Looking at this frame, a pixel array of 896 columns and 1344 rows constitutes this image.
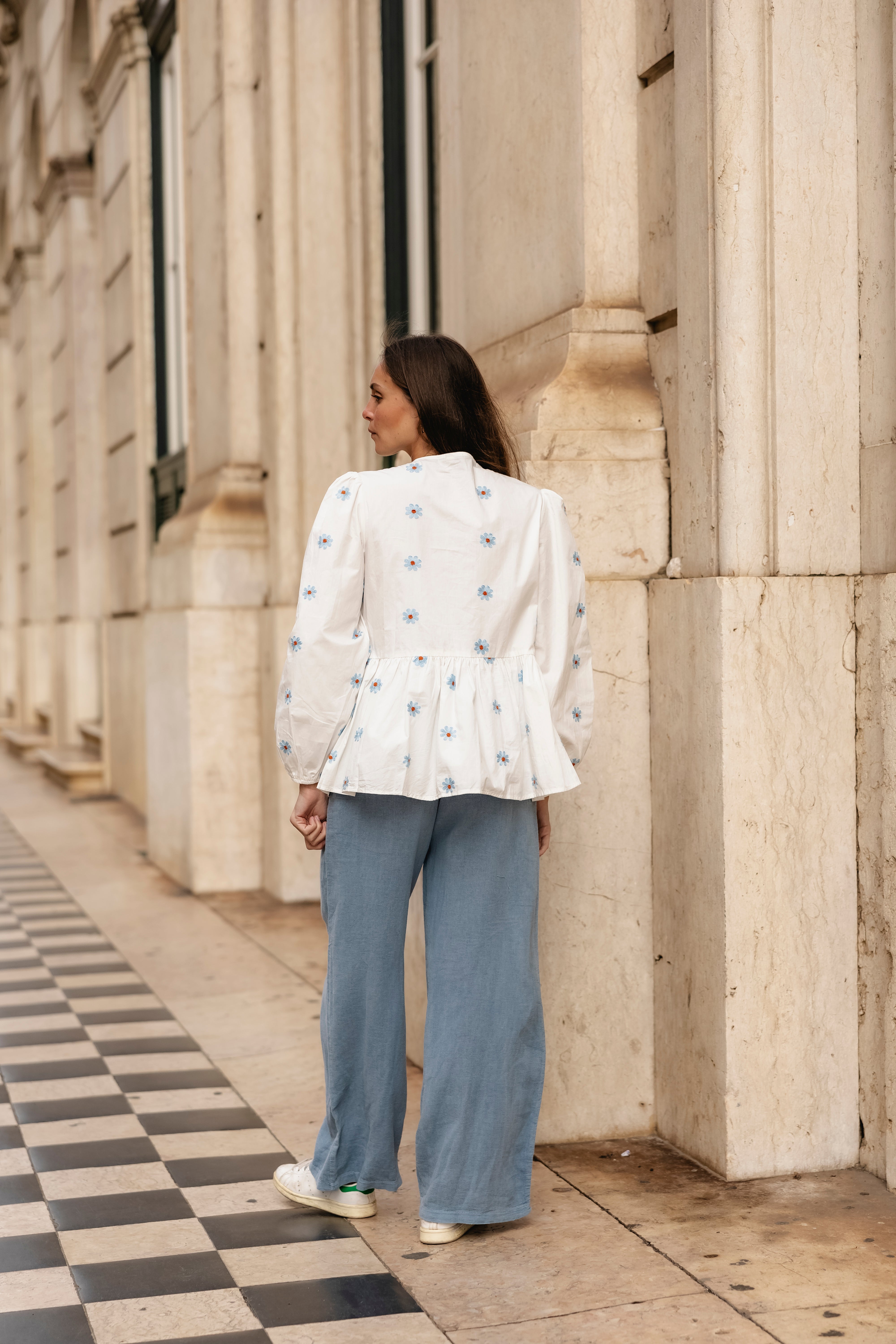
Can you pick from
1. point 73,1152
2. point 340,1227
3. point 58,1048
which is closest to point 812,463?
point 340,1227

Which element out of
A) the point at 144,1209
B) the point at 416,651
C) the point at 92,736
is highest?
the point at 416,651

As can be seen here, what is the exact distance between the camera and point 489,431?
11.0 ft

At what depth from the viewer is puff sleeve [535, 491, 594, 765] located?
3.32m

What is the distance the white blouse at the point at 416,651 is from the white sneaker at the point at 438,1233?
90 centimetres

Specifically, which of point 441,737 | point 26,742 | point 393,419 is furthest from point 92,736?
point 441,737

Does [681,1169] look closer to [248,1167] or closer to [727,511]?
[248,1167]

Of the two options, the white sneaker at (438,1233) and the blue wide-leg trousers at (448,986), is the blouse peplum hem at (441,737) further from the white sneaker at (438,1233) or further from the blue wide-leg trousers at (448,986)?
the white sneaker at (438,1233)

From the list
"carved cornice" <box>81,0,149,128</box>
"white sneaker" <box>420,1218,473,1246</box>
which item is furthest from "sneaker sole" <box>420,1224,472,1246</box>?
"carved cornice" <box>81,0,149,128</box>

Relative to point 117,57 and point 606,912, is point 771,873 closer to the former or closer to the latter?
point 606,912

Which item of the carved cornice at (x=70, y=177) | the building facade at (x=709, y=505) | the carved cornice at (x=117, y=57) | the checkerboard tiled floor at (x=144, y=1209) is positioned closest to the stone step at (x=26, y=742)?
the carved cornice at (x=70, y=177)

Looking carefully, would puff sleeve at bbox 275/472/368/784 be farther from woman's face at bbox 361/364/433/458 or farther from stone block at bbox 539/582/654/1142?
stone block at bbox 539/582/654/1142

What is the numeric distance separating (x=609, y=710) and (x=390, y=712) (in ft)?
3.23

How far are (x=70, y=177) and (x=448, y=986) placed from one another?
12.0 m

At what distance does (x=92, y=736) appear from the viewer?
13.9 m
